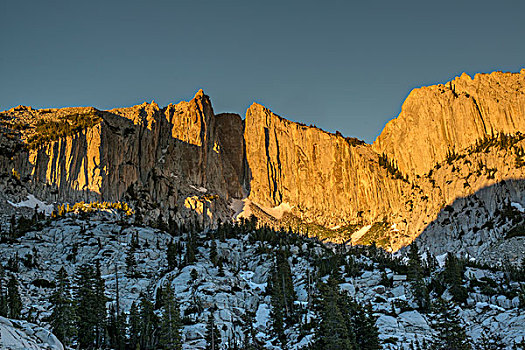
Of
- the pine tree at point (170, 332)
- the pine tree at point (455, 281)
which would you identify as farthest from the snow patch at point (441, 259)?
the pine tree at point (170, 332)

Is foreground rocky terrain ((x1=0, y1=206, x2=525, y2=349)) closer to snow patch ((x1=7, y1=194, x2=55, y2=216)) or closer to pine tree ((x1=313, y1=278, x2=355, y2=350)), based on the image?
pine tree ((x1=313, y1=278, x2=355, y2=350))

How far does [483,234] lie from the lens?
7387 inches

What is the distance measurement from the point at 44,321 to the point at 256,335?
39.3m

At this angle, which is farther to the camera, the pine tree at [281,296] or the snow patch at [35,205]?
the snow patch at [35,205]

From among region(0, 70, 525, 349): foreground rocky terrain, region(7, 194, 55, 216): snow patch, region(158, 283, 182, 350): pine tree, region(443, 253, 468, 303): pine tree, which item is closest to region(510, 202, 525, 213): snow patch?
region(0, 70, 525, 349): foreground rocky terrain

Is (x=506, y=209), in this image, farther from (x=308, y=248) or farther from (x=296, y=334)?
(x=296, y=334)

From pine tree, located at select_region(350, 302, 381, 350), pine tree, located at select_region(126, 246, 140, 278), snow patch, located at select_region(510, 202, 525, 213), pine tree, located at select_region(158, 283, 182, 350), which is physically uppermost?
snow patch, located at select_region(510, 202, 525, 213)

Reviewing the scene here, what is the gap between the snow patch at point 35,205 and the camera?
16790cm

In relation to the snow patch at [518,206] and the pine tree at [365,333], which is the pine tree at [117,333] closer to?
the pine tree at [365,333]

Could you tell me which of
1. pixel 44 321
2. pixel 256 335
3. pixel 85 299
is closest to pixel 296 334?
pixel 256 335

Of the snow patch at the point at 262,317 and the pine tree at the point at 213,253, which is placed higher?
the pine tree at the point at 213,253

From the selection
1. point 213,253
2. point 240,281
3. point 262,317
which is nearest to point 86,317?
point 262,317

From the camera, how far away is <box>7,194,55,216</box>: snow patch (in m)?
168

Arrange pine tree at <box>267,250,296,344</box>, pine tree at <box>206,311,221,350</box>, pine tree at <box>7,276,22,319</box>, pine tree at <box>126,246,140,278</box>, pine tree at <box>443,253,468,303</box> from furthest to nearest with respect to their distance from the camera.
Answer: pine tree at <box>126,246,140,278</box>
pine tree at <box>267,250,296,344</box>
pine tree at <box>443,253,468,303</box>
pine tree at <box>206,311,221,350</box>
pine tree at <box>7,276,22,319</box>
